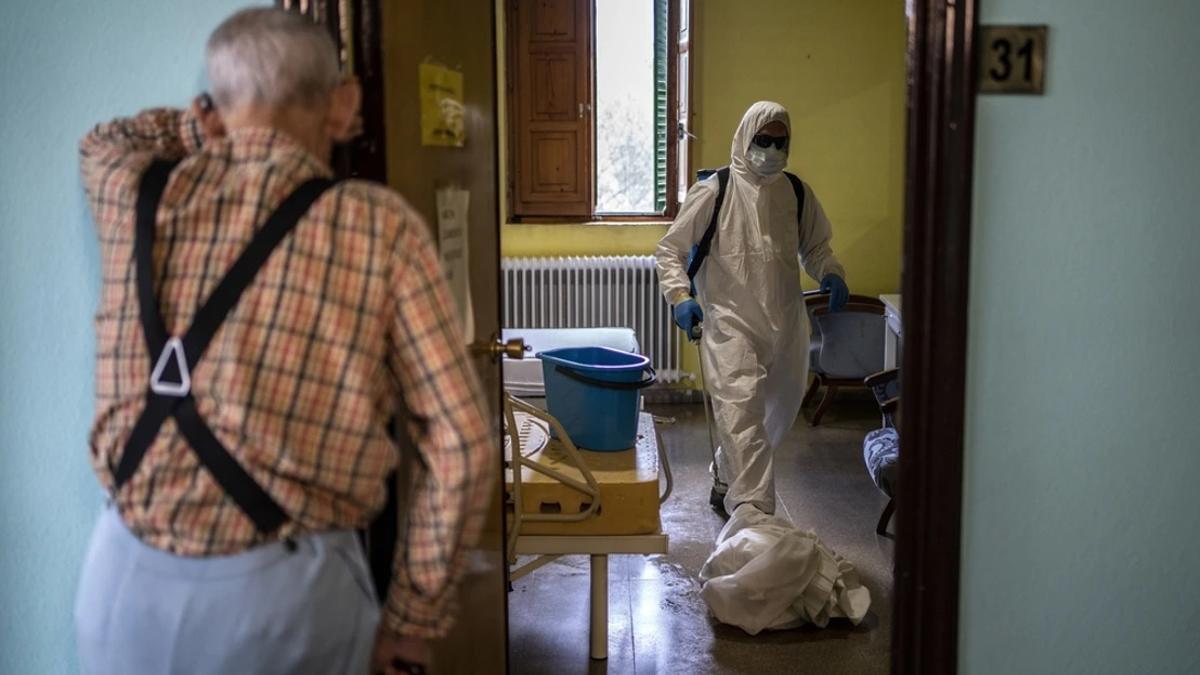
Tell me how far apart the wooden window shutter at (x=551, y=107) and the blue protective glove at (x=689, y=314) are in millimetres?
2187

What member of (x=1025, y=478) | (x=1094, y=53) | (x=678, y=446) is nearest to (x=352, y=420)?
(x=1025, y=478)

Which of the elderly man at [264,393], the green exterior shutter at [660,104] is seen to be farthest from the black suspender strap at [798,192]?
the elderly man at [264,393]

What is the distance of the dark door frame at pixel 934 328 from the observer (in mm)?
1848

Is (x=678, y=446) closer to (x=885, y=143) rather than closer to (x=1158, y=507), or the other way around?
(x=885, y=143)

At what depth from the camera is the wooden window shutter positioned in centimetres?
609

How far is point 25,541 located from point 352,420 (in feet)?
3.11

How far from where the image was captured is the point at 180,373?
129cm

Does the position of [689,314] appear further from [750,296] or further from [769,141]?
[769,141]

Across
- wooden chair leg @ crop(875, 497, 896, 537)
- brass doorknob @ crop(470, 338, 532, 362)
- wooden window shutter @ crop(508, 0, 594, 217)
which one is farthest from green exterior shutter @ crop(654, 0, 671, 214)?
brass doorknob @ crop(470, 338, 532, 362)

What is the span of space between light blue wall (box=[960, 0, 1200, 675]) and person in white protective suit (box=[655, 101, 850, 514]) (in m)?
2.10

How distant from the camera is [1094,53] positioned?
73.7 inches

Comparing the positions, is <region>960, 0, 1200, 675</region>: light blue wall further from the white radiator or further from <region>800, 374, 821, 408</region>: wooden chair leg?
the white radiator

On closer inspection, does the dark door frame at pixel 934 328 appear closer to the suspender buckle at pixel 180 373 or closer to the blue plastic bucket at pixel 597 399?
the suspender buckle at pixel 180 373

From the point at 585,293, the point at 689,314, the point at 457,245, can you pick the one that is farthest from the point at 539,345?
the point at 457,245
